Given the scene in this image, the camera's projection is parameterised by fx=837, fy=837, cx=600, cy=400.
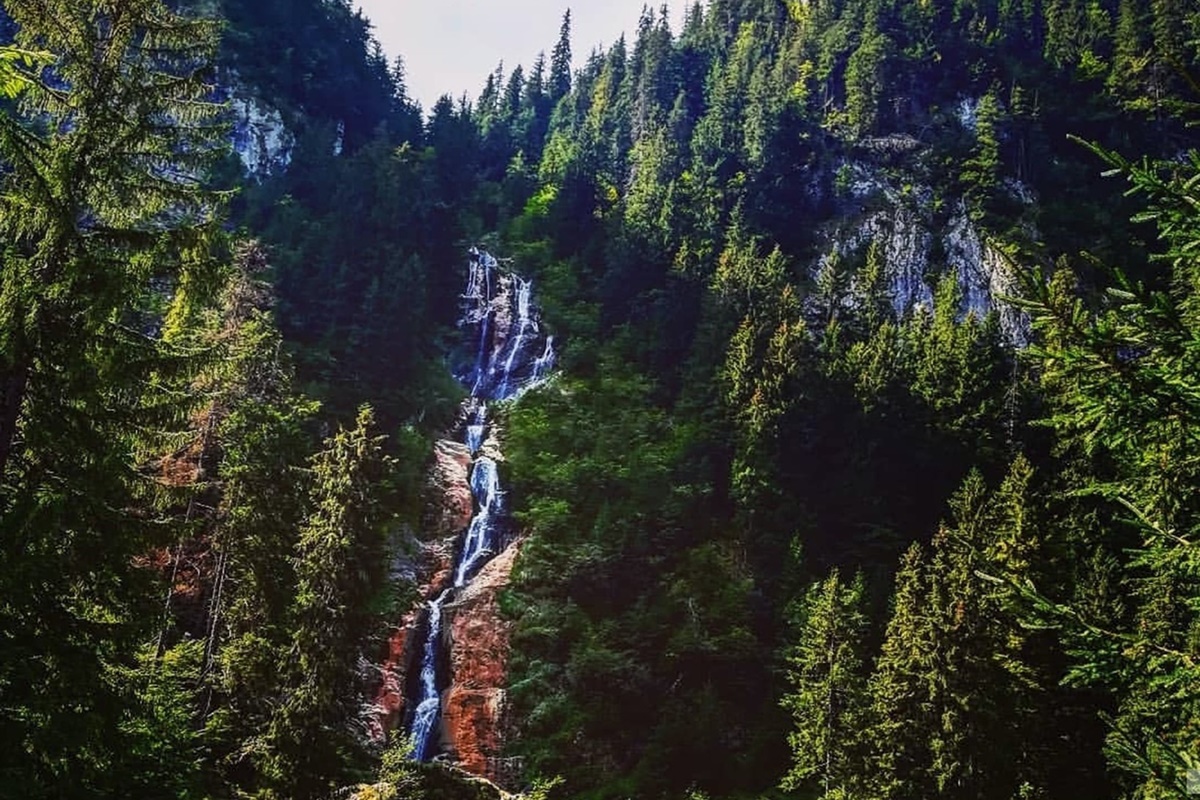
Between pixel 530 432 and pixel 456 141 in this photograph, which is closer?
pixel 530 432

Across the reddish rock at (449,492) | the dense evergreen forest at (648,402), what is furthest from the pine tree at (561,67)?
the reddish rock at (449,492)

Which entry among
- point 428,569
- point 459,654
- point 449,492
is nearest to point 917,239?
point 449,492

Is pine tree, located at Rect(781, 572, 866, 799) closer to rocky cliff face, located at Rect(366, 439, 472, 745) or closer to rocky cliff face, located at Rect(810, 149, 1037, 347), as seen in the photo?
rocky cliff face, located at Rect(366, 439, 472, 745)

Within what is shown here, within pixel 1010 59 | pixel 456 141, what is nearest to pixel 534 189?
pixel 456 141

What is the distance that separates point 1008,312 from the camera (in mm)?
59938

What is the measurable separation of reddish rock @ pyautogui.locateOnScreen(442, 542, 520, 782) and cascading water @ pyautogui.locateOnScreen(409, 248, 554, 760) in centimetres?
59

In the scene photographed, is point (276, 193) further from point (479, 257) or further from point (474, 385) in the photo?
point (474, 385)

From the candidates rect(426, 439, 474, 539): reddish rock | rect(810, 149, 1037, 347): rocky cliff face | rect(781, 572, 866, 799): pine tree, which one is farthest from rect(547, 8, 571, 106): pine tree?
rect(781, 572, 866, 799): pine tree

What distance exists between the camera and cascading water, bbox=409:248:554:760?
33812mm

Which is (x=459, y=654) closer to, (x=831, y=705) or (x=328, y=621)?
(x=328, y=621)

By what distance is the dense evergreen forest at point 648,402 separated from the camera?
985 centimetres

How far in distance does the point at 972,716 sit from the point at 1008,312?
147 ft

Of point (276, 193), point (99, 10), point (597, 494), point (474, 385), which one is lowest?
point (99, 10)

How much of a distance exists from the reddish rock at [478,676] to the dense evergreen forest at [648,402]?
1.06m
